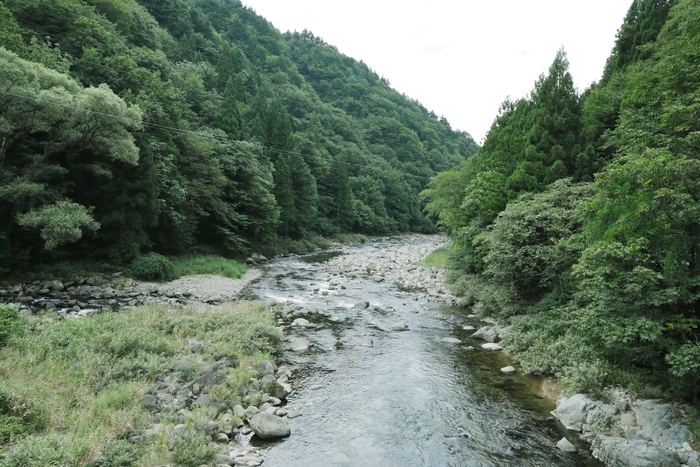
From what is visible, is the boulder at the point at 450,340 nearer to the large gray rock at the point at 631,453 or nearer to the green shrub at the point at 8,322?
the large gray rock at the point at 631,453

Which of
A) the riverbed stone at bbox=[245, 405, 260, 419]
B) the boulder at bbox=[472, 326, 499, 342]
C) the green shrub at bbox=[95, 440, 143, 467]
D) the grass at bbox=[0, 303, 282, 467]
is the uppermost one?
the boulder at bbox=[472, 326, 499, 342]

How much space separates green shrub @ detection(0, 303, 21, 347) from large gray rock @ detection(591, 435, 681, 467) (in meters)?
12.3

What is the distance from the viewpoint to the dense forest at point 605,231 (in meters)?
6.61

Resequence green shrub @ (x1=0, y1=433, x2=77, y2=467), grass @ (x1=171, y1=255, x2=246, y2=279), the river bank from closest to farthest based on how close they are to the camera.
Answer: green shrub @ (x1=0, y1=433, x2=77, y2=467), the river bank, grass @ (x1=171, y1=255, x2=246, y2=279)

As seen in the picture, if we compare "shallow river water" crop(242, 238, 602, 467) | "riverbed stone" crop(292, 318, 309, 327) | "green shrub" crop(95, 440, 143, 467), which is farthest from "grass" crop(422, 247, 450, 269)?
"green shrub" crop(95, 440, 143, 467)

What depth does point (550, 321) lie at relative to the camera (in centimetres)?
1127

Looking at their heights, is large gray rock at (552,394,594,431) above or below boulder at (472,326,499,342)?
below

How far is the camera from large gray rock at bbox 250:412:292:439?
269 inches

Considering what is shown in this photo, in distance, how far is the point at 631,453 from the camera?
5973mm

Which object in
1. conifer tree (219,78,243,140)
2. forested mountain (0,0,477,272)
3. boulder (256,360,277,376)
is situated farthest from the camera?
conifer tree (219,78,243,140)

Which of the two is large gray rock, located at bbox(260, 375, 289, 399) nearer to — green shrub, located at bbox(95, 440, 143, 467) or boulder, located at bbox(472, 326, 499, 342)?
green shrub, located at bbox(95, 440, 143, 467)

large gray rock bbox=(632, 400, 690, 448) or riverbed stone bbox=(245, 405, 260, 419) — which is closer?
large gray rock bbox=(632, 400, 690, 448)

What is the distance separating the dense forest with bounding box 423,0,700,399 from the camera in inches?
260

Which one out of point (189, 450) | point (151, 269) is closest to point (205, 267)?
point (151, 269)
